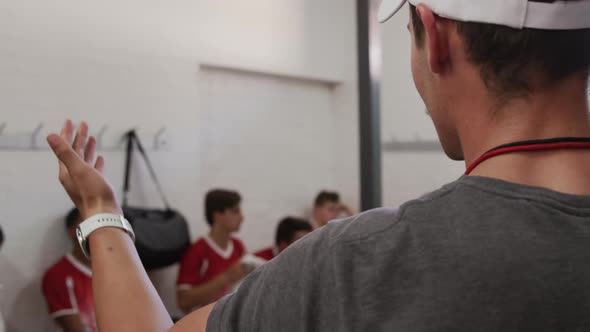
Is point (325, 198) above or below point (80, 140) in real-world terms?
below

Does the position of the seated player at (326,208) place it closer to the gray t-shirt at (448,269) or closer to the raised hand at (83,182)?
the raised hand at (83,182)

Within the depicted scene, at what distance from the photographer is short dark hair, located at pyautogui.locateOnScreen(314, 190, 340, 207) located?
318 cm

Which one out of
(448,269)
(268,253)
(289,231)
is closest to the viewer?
(448,269)

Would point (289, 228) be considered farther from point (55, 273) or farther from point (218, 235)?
point (55, 273)

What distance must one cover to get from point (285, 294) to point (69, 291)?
1672mm

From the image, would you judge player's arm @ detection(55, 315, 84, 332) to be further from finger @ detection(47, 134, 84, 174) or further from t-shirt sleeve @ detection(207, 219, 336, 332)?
t-shirt sleeve @ detection(207, 219, 336, 332)

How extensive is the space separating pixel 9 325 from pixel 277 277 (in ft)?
5.57

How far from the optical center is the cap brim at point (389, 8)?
1.74ft

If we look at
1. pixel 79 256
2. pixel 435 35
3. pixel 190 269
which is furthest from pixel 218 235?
pixel 435 35

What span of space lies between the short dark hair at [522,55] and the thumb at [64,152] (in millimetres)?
481

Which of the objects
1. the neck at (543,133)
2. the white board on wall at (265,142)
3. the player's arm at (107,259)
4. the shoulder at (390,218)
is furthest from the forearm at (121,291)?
the white board on wall at (265,142)

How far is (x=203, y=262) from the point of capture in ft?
7.74

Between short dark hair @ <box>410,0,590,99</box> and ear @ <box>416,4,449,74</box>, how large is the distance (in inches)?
0.6

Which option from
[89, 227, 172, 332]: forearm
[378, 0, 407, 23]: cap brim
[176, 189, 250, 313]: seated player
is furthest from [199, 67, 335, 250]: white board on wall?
[378, 0, 407, 23]: cap brim
